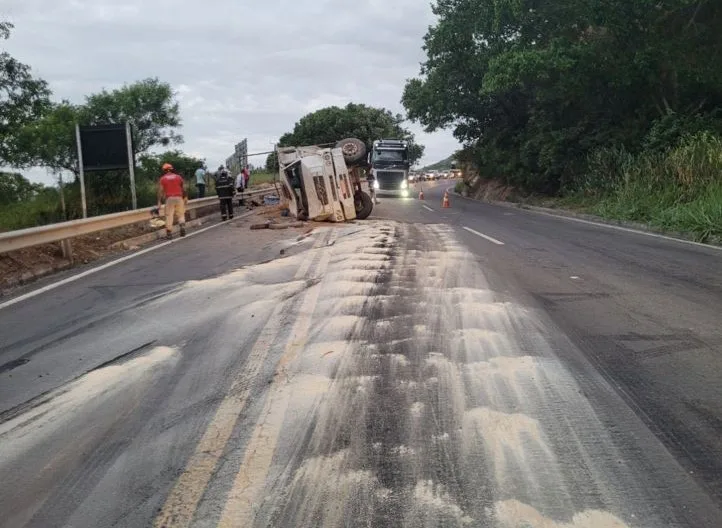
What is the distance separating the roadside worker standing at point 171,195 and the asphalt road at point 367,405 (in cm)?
673

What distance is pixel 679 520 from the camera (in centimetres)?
271

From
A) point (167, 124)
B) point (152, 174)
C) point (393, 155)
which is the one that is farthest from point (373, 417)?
point (393, 155)

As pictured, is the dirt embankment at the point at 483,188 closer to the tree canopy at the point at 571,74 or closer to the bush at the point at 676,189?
the tree canopy at the point at 571,74

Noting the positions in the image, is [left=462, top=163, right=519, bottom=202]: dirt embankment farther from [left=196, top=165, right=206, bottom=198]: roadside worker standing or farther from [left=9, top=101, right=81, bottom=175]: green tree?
[left=9, top=101, right=81, bottom=175]: green tree

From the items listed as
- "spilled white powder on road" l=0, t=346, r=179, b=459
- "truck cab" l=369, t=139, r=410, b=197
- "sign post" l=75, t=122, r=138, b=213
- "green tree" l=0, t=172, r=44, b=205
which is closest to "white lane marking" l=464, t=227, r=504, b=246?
"spilled white powder on road" l=0, t=346, r=179, b=459

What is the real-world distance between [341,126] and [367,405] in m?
59.7

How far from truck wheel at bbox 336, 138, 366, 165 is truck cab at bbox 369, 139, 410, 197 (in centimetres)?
1885

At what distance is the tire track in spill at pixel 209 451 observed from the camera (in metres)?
2.80

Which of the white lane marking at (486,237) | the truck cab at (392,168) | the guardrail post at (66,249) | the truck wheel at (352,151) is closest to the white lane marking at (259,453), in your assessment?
the guardrail post at (66,249)

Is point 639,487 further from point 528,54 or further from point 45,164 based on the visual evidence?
point 45,164

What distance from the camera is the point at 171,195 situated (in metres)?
14.5

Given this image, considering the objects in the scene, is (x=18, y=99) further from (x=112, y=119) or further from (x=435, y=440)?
(x=435, y=440)

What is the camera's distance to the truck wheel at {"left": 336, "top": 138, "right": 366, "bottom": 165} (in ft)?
57.0

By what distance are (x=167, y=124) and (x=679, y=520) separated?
2913 centimetres
